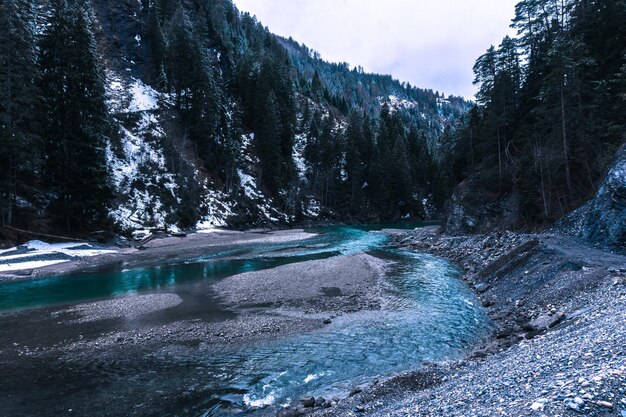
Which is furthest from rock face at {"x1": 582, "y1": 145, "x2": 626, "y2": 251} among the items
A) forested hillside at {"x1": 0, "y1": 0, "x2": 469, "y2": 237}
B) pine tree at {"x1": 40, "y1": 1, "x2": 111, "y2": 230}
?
forested hillside at {"x1": 0, "y1": 0, "x2": 469, "y2": 237}

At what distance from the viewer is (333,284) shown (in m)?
24.3

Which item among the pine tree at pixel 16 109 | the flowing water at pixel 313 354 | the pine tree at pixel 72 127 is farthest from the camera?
the pine tree at pixel 72 127

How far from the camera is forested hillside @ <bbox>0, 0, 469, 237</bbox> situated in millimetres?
39969

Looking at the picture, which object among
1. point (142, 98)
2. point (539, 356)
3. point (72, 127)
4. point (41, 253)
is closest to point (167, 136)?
point (142, 98)

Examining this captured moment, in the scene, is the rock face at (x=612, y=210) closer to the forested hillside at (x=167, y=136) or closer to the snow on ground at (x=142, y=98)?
the forested hillside at (x=167, y=136)

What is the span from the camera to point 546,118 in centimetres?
3475

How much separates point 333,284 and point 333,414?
48.9 feet

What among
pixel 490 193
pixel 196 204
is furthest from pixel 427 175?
pixel 196 204

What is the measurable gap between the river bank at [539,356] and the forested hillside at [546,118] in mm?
7097

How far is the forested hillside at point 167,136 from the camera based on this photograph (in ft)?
131

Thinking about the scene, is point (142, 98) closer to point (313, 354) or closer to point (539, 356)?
point (313, 354)

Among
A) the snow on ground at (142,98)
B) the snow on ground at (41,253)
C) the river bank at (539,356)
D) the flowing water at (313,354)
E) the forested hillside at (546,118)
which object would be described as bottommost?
the flowing water at (313,354)

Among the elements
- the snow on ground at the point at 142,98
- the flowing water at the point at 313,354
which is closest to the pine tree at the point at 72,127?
the flowing water at the point at 313,354

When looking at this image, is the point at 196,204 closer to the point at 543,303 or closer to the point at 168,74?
the point at 168,74
